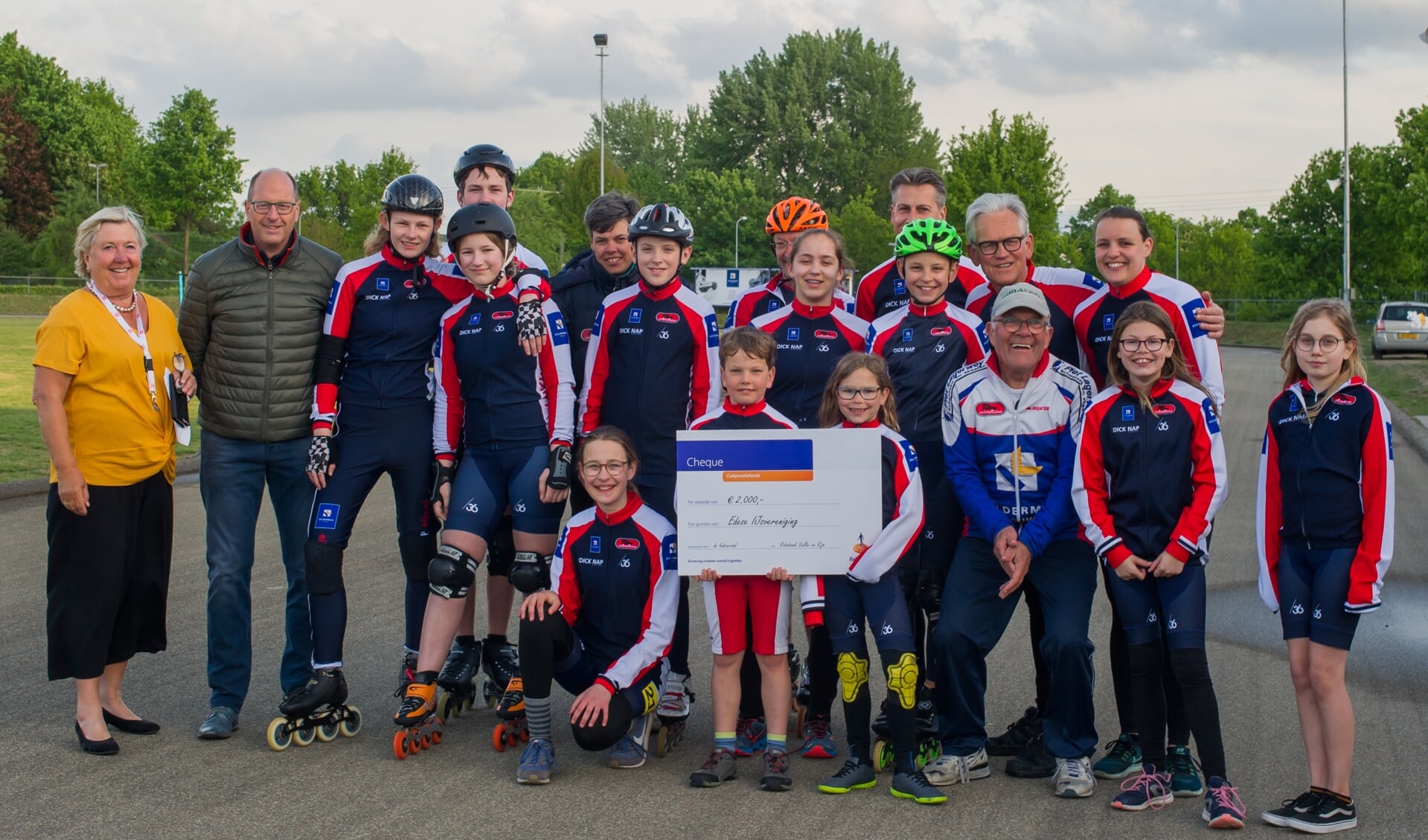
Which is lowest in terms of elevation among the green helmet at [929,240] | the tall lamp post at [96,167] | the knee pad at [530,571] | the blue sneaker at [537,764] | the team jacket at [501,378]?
the blue sneaker at [537,764]

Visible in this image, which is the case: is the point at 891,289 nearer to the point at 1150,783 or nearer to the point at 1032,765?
the point at 1032,765

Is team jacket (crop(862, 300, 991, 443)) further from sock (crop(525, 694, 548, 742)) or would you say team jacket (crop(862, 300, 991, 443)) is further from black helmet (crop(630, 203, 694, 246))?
sock (crop(525, 694, 548, 742))

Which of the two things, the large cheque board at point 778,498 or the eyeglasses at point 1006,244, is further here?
the eyeglasses at point 1006,244

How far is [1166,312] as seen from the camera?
559 centimetres

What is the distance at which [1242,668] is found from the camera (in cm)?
689

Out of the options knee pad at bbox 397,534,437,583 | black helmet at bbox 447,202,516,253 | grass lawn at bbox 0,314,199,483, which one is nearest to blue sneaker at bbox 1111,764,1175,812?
knee pad at bbox 397,534,437,583

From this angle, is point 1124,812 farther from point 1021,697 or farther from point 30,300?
point 30,300

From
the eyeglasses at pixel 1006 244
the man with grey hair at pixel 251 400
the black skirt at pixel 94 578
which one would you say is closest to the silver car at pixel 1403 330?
the eyeglasses at pixel 1006 244

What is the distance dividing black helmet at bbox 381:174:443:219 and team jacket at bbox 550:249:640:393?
0.77 metres

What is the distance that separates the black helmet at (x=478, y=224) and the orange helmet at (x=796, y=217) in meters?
1.57

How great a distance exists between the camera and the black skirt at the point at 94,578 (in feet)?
18.8

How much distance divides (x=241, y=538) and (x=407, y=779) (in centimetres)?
158

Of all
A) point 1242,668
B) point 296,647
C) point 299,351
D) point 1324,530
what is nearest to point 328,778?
point 296,647

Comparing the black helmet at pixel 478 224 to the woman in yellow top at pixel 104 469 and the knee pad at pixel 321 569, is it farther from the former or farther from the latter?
the knee pad at pixel 321 569
